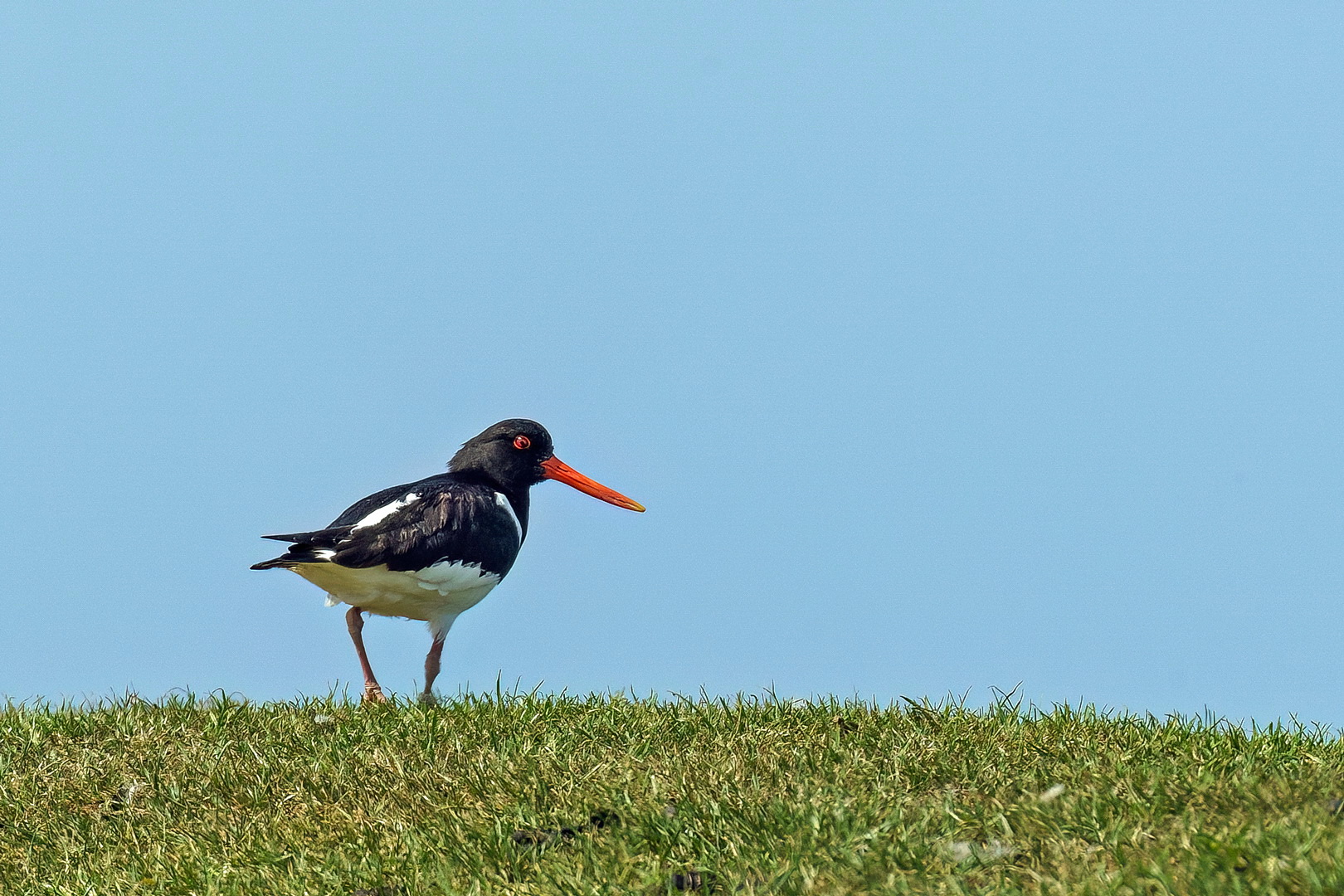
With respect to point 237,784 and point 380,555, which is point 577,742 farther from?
point 380,555

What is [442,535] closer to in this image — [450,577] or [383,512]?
[450,577]

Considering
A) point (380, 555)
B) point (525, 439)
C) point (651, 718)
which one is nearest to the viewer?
point (651, 718)

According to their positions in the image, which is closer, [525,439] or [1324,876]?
[1324,876]

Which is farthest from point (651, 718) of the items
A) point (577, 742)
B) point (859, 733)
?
point (859, 733)

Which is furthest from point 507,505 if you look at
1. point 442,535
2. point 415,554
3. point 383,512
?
point 415,554

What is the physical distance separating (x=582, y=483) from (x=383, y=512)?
2608 millimetres

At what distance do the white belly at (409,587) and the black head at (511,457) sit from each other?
1.31m

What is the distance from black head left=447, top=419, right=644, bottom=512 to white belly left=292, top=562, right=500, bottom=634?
1.31 meters

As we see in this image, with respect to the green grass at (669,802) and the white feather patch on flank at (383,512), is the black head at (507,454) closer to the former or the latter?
the white feather patch on flank at (383,512)

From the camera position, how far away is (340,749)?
7742 mm

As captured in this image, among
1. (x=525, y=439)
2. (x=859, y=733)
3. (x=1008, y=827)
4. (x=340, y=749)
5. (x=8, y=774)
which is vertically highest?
(x=525, y=439)

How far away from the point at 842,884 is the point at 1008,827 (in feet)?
2.77

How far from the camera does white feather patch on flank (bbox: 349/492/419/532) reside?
10.6 m

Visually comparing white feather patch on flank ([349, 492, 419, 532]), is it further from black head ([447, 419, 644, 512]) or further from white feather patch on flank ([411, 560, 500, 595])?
black head ([447, 419, 644, 512])
